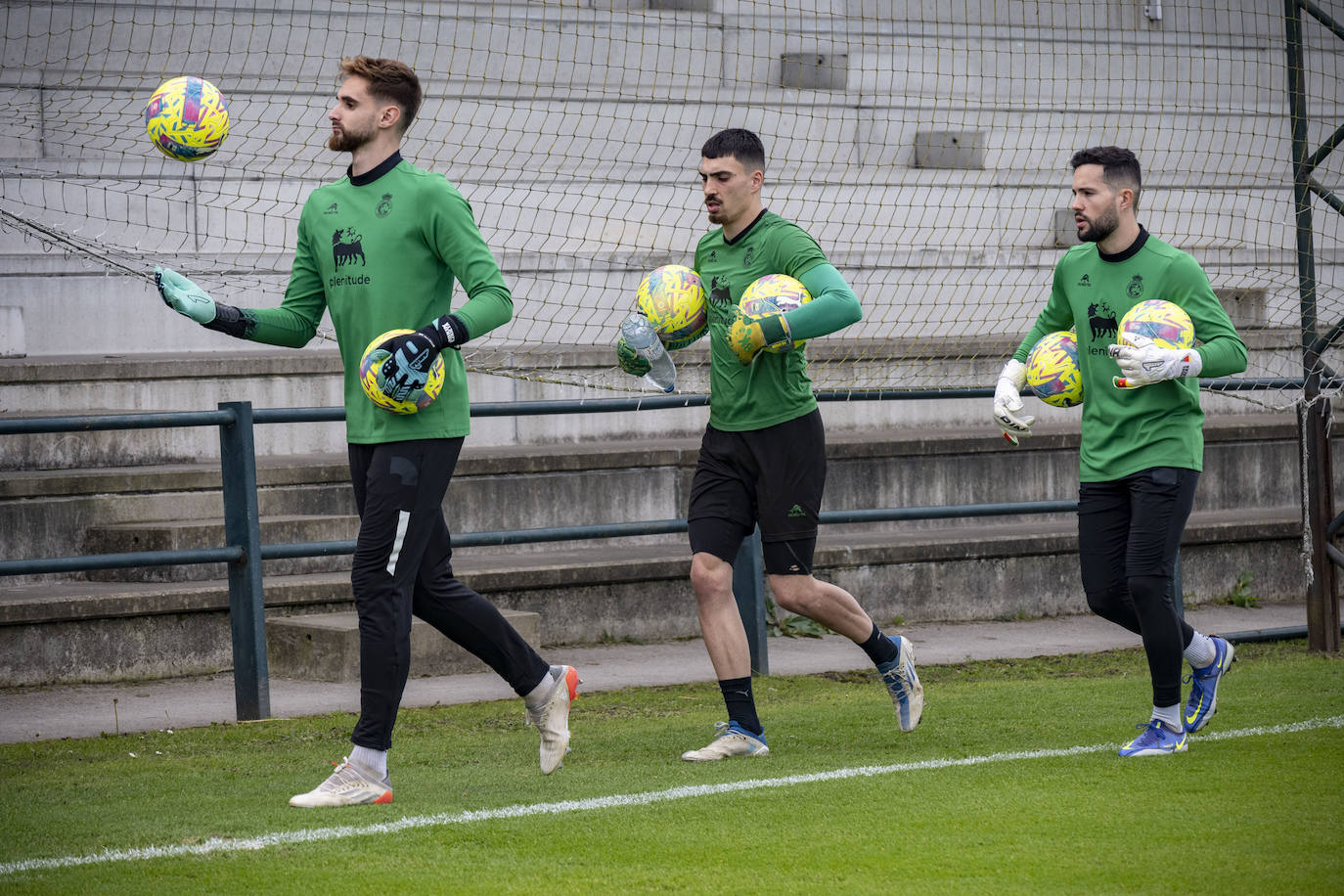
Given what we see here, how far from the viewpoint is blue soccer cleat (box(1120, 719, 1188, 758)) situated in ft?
19.0

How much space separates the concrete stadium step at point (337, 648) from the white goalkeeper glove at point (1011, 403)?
255cm

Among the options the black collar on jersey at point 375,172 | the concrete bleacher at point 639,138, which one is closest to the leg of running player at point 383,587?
the black collar on jersey at point 375,172

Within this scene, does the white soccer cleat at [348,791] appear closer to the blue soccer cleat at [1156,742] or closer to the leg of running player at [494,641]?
the leg of running player at [494,641]

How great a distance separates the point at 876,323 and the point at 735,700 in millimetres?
7441

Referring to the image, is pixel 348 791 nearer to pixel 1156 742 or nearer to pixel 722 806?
pixel 722 806

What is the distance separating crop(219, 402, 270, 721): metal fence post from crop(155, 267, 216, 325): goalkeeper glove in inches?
63.5

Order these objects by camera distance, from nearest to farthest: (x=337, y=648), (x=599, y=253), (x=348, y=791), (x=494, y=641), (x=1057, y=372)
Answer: (x=348, y=791)
(x=494, y=641)
(x=1057, y=372)
(x=337, y=648)
(x=599, y=253)

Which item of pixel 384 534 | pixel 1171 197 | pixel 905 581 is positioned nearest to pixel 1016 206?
pixel 1171 197

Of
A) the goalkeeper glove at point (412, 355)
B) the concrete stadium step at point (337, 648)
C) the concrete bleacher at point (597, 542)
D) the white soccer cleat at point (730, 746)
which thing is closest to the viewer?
the goalkeeper glove at point (412, 355)

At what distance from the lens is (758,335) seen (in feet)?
18.8

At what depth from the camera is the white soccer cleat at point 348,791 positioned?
516 cm

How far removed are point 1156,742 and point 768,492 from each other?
1.57m

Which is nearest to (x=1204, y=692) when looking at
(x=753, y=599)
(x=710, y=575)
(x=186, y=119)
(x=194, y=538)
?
(x=710, y=575)

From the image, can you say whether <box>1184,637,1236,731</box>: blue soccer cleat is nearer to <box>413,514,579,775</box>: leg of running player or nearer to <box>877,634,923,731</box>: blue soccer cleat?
<box>877,634,923,731</box>: blue soccer cleat
